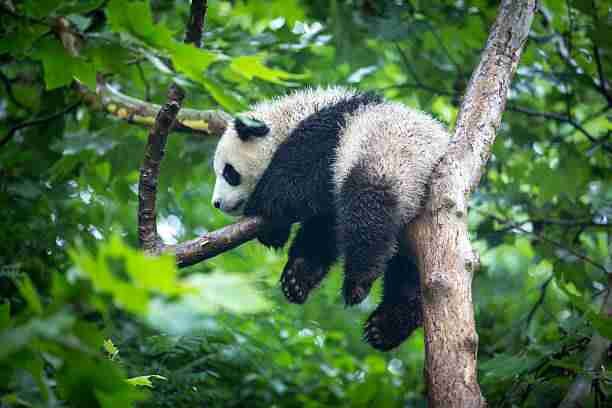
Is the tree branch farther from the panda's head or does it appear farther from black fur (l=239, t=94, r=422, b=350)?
the panda's head

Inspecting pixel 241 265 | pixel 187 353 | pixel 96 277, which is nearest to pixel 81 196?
pixel 241 265

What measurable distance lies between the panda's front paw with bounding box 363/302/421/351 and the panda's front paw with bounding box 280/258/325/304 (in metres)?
0.59

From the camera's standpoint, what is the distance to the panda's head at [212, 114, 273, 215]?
6.07 meters

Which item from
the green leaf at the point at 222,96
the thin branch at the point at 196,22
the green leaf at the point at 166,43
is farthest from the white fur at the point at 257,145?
the green leaf at the point at 166,43

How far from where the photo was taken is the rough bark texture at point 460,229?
3730 mm

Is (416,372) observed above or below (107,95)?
below

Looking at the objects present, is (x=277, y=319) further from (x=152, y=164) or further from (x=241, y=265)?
(x=152, y=164)

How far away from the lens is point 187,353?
5137 mm

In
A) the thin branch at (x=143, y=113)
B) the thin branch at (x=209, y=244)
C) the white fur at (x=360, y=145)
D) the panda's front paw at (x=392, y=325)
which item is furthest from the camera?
the thin branch at (x=143, y=113)

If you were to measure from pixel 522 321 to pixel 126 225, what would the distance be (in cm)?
406

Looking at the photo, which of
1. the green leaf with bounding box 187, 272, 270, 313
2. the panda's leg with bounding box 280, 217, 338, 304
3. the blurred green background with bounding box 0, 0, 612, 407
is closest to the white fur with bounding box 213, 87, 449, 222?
the blurred green background with bounding box 0, 0, 612, 407

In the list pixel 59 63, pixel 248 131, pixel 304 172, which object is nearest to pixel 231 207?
pixel 248 131

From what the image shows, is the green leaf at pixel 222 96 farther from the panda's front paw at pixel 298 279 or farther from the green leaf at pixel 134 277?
the panda's front paw at pixel 298 279

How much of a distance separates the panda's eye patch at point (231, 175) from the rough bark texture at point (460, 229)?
6.33 ft
